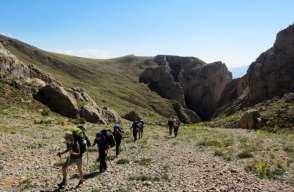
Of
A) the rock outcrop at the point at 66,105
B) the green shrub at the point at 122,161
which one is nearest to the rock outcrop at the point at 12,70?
the rock outcrop at the point at 66,105

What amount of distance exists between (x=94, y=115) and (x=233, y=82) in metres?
96.5

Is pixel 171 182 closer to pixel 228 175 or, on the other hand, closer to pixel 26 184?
pixel 228 175

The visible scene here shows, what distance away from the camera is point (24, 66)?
8175cm

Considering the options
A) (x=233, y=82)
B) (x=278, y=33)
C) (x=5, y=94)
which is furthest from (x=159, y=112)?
→ (x=5, y=94)

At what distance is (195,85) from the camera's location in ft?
568

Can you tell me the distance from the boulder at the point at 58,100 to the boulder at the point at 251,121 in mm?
25619

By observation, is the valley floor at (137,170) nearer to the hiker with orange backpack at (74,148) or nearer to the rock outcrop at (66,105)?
the hiker with orange backpack at (74,148)

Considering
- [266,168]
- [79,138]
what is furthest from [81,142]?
[266,168]

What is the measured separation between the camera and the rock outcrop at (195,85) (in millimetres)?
166625

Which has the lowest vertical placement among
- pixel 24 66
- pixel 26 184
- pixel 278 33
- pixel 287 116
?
pixel 26 184

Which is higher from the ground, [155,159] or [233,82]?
[233,82]

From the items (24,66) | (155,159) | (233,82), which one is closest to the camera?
(155,159)

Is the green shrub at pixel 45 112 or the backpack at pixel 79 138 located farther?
the green shrub at pixel 45 112

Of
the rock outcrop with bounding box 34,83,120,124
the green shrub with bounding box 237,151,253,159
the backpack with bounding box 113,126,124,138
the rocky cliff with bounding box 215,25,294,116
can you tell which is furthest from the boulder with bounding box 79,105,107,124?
the rocky cliff with bounding box 215,25,294,116
